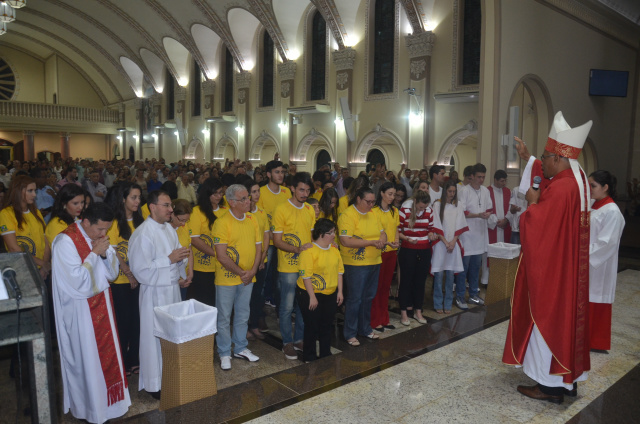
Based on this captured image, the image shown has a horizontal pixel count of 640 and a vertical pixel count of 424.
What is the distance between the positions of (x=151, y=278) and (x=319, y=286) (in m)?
1.45

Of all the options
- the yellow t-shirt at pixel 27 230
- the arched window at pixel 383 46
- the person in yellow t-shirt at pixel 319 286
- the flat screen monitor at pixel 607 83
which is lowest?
the person in yellow t-shirt at pixel 319 286

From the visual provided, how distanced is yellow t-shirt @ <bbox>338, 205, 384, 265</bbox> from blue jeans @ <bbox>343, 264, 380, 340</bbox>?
8 centimetres

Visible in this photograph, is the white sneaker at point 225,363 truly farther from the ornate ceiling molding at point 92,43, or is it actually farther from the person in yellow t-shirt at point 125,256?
the ornate ceiling molding at point 92,43

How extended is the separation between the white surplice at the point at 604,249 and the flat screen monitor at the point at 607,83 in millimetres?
9122

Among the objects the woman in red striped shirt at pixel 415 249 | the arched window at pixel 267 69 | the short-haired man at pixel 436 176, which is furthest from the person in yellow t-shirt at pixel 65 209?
the arched window at pixel 267 69

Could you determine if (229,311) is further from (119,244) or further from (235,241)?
(119,244)

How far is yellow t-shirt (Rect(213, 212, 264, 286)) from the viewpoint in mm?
4379

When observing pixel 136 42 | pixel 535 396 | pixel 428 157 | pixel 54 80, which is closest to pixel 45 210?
pixel 535 396

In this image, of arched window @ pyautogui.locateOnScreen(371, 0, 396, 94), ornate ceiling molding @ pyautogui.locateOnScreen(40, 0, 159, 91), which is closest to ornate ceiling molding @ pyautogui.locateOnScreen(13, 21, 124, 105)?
ornate ceiling molding @ pyautogui.locateOnScreen(40, 0, 159, 91)

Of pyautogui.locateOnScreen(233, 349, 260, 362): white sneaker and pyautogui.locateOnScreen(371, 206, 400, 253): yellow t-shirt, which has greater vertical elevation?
pyautogui.locateOnScreen(371, 206, 400, 253): yellow t-shirt

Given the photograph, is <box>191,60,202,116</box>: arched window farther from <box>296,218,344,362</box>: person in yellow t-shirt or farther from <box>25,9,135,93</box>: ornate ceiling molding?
<box>296,218,344,362</box>: person in yellow t-shirt

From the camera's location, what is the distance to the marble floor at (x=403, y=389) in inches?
131

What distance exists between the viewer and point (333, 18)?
15305mm

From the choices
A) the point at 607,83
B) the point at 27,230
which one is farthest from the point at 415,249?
the point at 607,83
